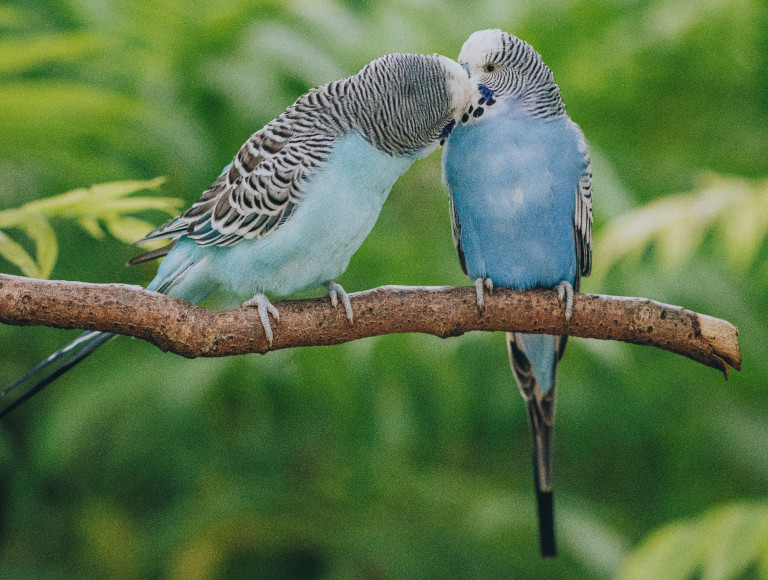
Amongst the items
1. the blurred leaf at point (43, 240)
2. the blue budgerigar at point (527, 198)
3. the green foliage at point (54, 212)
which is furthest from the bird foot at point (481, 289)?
the blurred leaf at point (43, 240)

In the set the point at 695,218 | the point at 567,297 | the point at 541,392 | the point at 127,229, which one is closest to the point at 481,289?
the point at 567,297

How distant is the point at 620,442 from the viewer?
2.72m

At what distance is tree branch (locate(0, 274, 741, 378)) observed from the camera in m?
1.00

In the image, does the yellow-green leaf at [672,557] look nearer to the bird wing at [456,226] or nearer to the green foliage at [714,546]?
the green foliage at [714,546]

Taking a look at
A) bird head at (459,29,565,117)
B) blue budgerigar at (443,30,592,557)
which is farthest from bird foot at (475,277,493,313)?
bird head at (459,29,565,117)

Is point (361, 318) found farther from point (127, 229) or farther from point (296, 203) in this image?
point (127, 229)

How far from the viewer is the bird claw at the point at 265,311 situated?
42.3 inches

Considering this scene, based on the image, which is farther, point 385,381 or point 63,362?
point 385,381

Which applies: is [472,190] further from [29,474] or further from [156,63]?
[29,474]

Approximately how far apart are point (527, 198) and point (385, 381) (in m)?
1.12

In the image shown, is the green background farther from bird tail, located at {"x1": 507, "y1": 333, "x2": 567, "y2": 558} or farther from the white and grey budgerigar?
the white and grey budgerigar

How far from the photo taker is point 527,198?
4.26ft

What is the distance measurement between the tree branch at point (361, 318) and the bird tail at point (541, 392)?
8.9 inches

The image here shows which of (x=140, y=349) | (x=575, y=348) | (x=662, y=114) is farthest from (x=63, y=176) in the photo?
(x=662, y=114)
